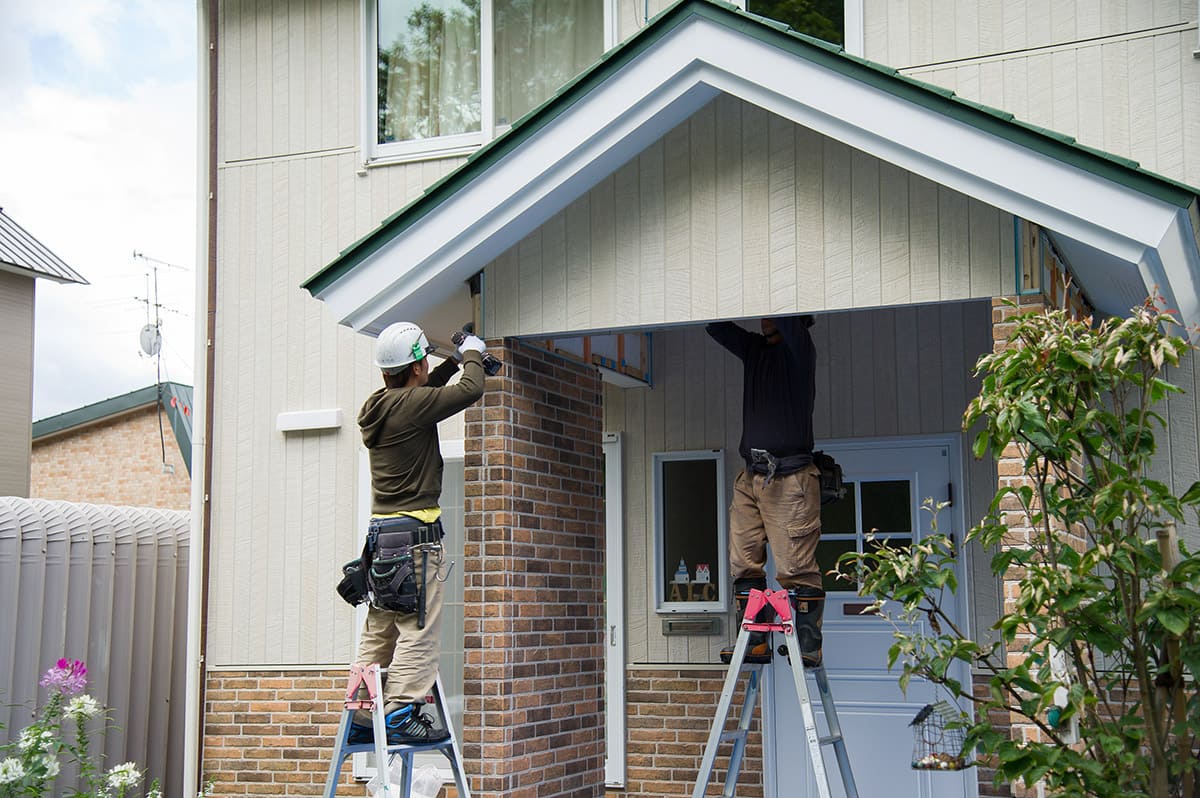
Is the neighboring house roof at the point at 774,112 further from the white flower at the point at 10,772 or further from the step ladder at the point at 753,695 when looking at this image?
the white flower at the point at 10,772

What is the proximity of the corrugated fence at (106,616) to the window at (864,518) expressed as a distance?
202 inches

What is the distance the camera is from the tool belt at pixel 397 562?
19.1ft

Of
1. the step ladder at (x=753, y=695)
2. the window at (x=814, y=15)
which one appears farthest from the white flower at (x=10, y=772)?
the window at (x=814, y=15)

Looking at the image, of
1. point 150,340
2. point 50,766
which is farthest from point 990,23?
point 150,340

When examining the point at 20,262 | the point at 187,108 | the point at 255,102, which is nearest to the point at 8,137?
the point at 187,108

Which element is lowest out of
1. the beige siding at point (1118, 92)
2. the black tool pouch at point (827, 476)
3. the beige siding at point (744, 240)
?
the black tool pouch at point (827, 476)

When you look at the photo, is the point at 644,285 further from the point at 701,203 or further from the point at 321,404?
the point at 321,404

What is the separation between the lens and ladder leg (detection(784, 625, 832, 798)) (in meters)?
5.64

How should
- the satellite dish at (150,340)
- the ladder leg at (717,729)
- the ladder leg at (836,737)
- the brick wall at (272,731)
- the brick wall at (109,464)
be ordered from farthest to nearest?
the brick wall at (109,464) < the satellite dish at (150,340) < the brick wall at (272,731) < the ladder leg at (836,737) < the ladder leg at (717,729)

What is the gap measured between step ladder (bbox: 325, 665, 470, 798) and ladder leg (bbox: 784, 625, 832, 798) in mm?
1533

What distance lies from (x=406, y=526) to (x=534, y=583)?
3.77ft

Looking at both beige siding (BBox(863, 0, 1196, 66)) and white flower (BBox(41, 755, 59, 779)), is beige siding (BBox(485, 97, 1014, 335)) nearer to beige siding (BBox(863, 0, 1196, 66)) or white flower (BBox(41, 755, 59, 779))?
beige siding (BBox(863, 0, 1196, 66))

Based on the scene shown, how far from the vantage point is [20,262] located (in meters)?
16.1

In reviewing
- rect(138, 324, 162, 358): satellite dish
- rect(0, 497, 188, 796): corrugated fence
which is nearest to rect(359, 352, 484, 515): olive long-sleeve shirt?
rect(0, 497, 188, 796): corrugated fence
